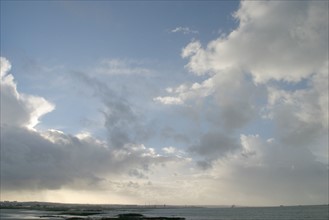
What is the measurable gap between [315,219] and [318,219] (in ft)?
3.00

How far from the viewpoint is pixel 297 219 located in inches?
4889

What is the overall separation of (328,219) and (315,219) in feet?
13.4

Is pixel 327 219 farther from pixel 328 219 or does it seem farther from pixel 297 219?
pixel 297 219

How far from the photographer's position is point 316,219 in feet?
396

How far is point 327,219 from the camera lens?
118 meters

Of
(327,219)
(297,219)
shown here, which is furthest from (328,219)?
(297,219)

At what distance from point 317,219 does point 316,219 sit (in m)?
0.30

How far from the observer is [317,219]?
121m

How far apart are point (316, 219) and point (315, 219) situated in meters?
0.43

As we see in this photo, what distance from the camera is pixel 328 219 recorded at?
11862 centimetres

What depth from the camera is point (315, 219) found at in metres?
121

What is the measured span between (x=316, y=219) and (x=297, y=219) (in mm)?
6155

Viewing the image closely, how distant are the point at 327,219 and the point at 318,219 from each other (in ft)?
9.91

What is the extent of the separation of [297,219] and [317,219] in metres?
6.45
